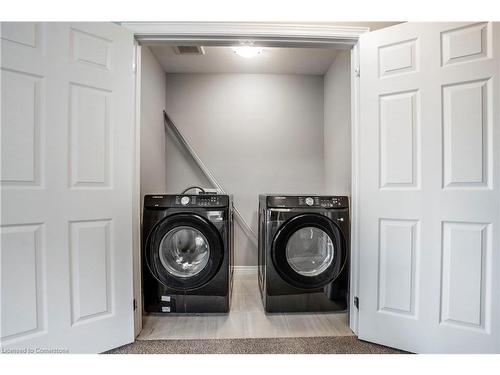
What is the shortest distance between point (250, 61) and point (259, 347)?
8.23 feet

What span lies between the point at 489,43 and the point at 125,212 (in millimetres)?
2193

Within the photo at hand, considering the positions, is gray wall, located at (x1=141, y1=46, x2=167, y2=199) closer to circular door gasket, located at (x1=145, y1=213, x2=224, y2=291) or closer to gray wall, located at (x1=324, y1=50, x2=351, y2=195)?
circular door gasket, located at (x1=145, y1=213, x2=224, y2=291)

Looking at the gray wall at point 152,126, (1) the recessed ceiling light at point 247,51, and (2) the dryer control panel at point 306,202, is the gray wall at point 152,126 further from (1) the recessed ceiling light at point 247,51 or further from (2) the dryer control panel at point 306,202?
(2) the dryer control panel at point 306,202

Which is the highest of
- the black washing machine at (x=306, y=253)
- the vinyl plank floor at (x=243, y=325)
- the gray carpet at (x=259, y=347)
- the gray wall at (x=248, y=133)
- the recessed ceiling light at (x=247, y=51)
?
the recessed ceiling light at (x=247, y=51)

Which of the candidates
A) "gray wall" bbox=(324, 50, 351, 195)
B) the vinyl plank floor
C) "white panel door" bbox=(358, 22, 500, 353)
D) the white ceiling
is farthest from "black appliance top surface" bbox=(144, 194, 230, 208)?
the white ceiling

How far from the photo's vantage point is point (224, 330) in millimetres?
1481

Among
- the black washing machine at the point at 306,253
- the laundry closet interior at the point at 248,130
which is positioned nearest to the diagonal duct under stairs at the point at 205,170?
the laundry closet interior at the point at 248,130

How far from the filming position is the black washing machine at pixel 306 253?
1629 mm

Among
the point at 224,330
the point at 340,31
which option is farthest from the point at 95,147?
the point at 340,31

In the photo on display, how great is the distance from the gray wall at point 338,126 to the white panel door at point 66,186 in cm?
175

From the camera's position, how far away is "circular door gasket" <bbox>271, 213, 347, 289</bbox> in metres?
1.62

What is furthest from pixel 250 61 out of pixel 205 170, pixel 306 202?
pixel 306 202

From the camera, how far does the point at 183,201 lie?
1.61 m

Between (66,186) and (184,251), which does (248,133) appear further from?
(66,186)
